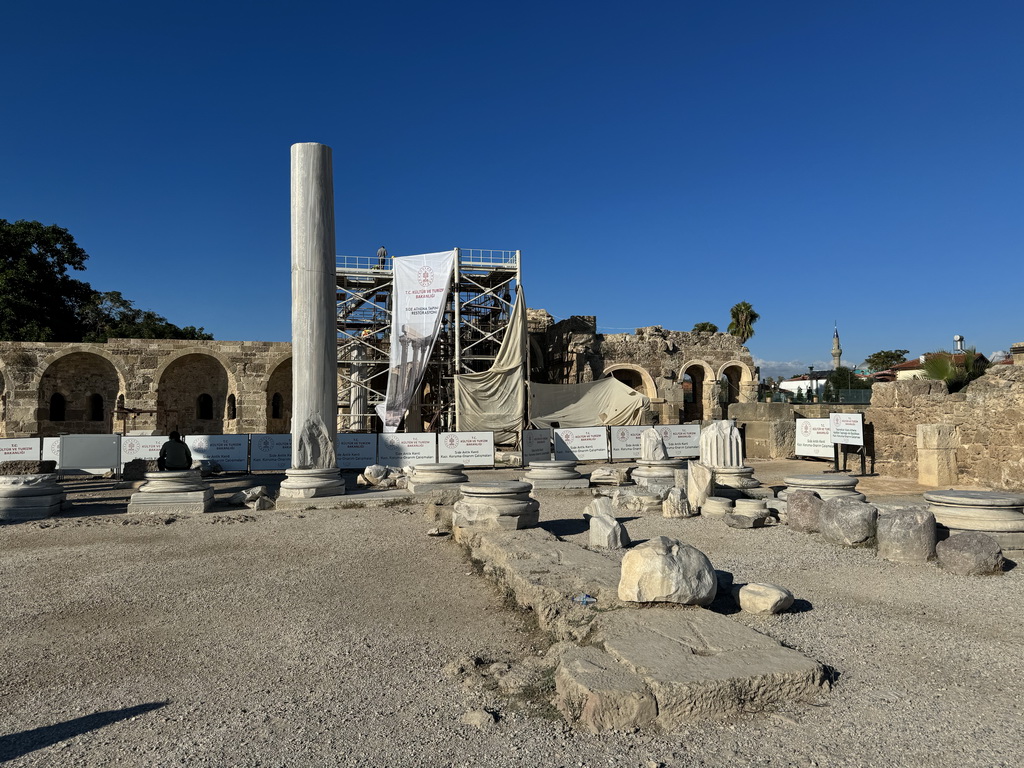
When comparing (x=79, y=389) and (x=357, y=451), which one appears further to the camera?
(x=79, y=389)

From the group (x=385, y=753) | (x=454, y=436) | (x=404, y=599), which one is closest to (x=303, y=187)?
(x=454, y=436)

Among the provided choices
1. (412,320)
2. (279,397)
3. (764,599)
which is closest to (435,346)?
(412,320)

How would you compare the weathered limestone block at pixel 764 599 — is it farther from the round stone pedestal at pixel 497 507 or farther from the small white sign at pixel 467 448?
the small white sign at pixel 467 448

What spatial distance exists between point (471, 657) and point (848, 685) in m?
2.28

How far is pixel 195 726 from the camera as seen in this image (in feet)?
10.6

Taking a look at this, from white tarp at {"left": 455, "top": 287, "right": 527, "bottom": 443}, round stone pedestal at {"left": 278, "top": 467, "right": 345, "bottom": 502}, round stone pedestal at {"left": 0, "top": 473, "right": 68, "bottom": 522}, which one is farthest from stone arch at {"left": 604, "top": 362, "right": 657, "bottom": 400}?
round stone pedestal at {"left": 0, "top": 473, "right": 68, "bottom": 522}

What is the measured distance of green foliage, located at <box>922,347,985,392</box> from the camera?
13234 millimetres

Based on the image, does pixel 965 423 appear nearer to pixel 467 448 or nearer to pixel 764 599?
pixel 764 599

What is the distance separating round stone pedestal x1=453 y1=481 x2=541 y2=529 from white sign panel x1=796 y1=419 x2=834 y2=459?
9.65 metres

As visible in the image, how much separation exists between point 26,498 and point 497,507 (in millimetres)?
7439

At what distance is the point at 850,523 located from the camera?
7.28m

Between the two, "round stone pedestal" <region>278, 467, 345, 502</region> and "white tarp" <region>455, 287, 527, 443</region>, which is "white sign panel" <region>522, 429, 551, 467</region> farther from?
"round stone pedestal" <region>278, 467, 345, 502</region>

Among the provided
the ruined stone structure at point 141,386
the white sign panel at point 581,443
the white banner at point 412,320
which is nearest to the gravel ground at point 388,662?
the white sign panel at point 581,443

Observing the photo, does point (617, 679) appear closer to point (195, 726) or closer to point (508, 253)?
point (195, 726)
